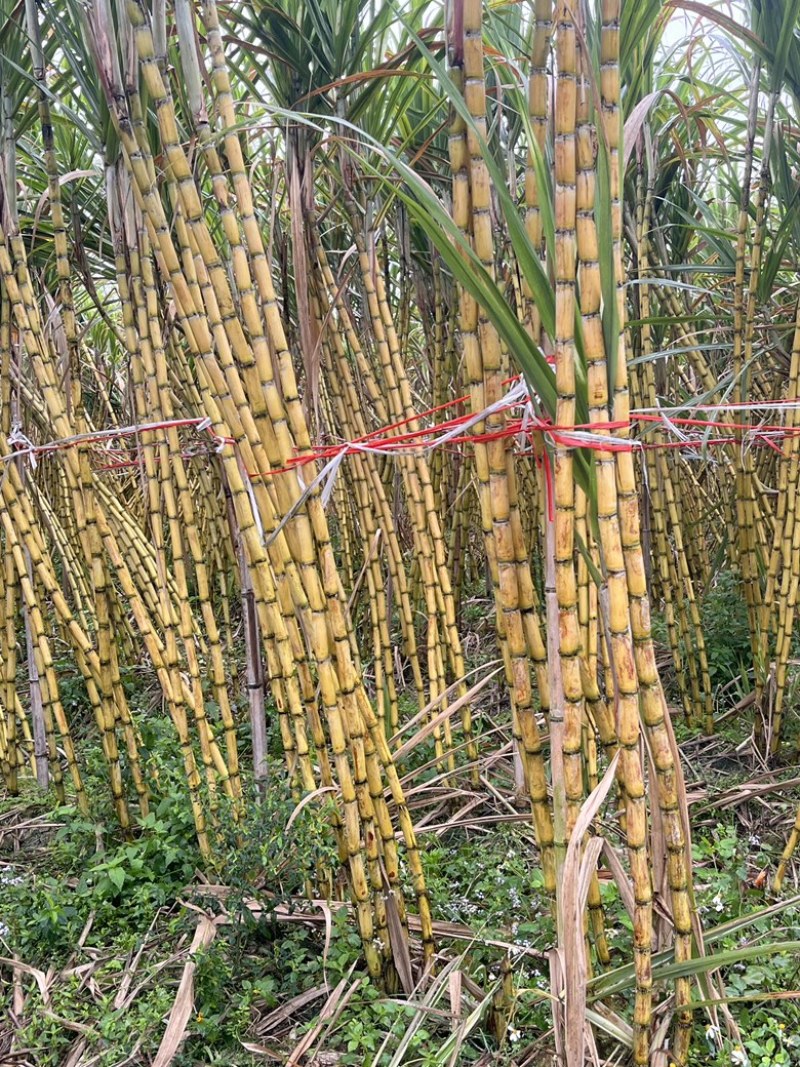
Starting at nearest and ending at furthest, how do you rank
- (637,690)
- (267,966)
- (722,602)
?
(637,690) → (267,966) → (722,602)

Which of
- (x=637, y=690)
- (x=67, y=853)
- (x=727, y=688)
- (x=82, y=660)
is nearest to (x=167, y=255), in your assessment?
(x=637, y=690)

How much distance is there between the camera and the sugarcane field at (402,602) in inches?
35.4

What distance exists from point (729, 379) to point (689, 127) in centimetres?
82

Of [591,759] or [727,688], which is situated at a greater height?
[591,759]

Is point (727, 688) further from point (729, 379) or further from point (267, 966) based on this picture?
point (267, 966)

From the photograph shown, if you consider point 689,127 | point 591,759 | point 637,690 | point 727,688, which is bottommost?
point 727,688

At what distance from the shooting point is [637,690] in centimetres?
91

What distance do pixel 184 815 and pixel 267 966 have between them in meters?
0.41

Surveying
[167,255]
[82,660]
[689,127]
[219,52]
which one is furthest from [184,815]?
[689,127]

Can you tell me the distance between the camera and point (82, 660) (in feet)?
5.79

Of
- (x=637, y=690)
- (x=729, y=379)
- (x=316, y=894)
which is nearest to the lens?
(x=637, y=690)

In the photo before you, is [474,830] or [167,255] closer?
[167,255]

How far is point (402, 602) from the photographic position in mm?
2121

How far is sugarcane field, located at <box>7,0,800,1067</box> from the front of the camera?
2.95 ft
